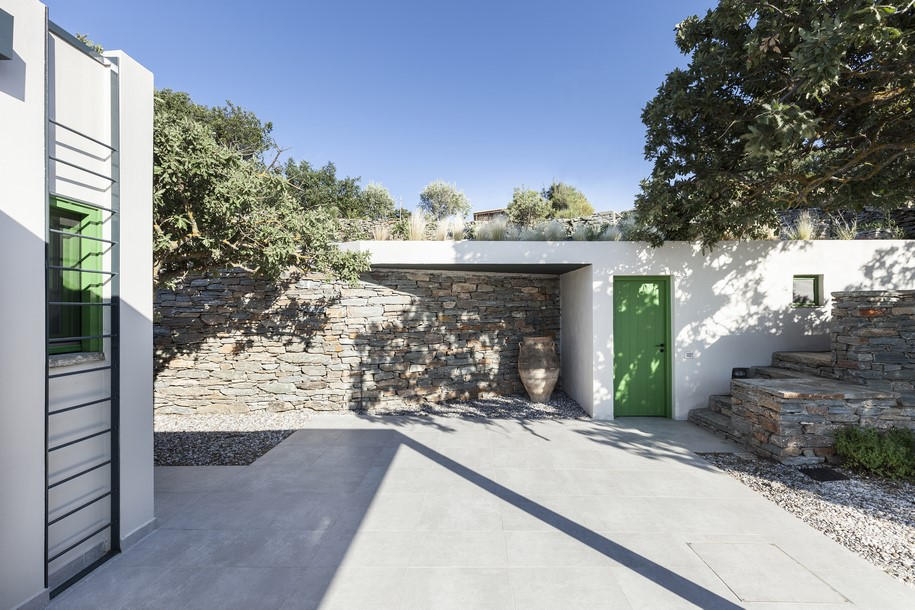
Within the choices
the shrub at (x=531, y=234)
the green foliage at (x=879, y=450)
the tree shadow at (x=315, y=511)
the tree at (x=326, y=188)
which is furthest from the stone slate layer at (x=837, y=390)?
the tree at (x=326, y=188)

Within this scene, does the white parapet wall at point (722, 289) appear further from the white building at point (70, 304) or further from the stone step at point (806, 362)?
the white building at point (70, 304)

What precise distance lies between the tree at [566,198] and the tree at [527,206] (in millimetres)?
2860

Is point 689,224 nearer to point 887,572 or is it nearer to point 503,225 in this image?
point 503,225

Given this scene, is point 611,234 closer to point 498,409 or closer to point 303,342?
point 498,409

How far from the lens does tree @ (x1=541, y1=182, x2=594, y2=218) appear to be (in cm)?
2384

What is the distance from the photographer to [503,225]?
7.11 metres

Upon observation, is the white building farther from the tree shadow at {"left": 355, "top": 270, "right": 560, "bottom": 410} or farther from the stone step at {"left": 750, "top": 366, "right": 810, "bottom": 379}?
the stone step at {"left": 750, "top": 366, "right": 810, "bottom": 379}

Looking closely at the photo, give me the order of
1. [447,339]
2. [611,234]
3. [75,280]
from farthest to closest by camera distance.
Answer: [447,339], [611,234], [75,280]

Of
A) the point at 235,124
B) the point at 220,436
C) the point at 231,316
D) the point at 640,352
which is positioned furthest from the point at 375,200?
the point at 640,352

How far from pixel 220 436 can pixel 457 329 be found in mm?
4109

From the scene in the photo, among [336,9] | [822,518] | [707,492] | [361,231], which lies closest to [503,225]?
[361,231]

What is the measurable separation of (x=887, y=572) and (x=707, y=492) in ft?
4.08

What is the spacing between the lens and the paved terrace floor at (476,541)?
236 centimetres

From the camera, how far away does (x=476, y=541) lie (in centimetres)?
293
